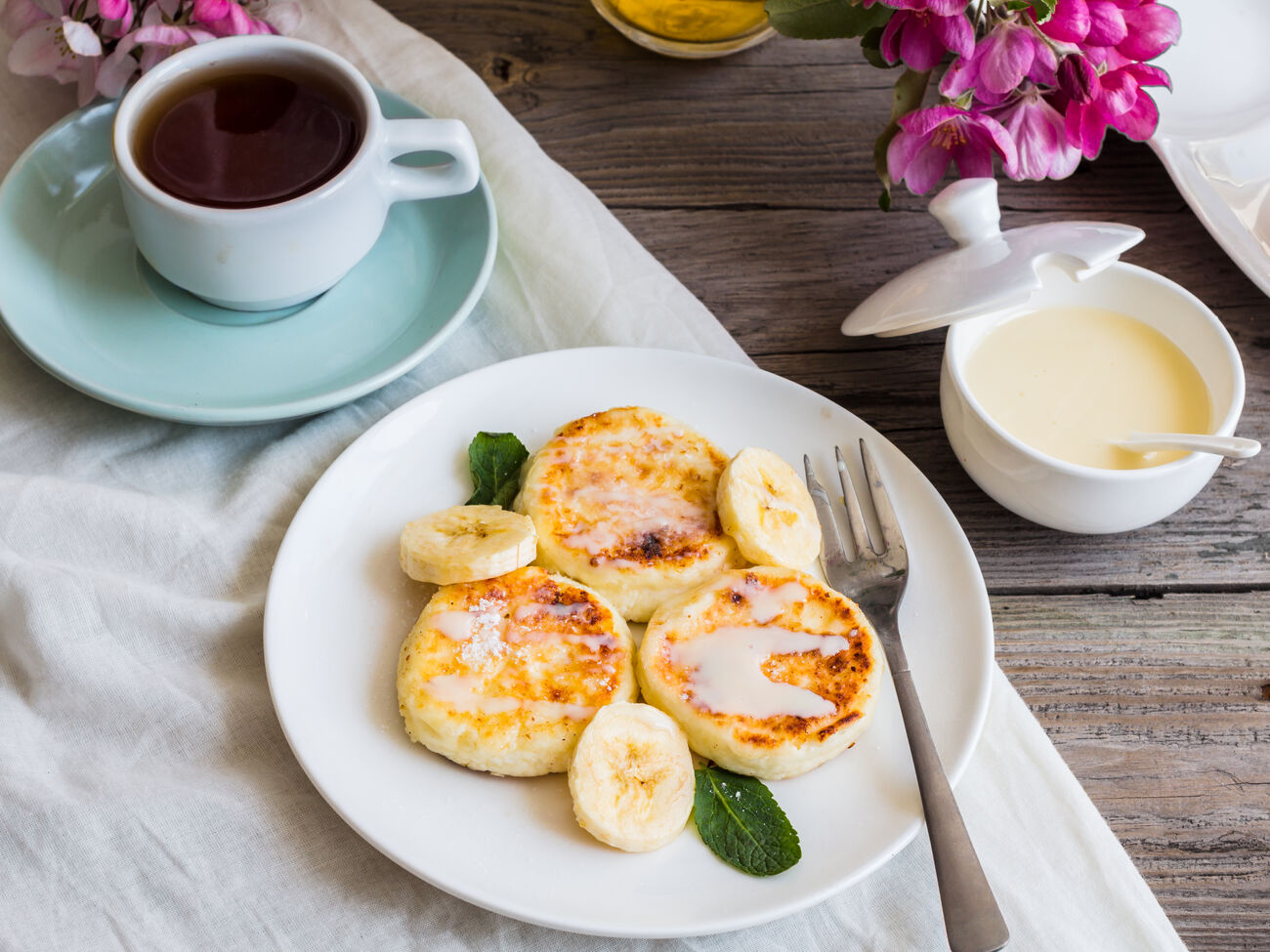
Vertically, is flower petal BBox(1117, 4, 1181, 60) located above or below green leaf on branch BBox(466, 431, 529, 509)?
above

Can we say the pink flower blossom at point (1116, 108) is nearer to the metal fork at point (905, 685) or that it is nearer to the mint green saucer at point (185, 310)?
the metal fork at point (905, 685)

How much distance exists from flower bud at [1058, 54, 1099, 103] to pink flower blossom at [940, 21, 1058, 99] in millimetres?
28

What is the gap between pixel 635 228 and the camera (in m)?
2.01

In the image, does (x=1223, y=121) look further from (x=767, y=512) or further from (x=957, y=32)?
(x=767, y=512)

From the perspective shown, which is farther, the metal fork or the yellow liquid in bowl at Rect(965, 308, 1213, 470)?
the yellow liquid in bowl at Rect(965, 308, 1213, 470)

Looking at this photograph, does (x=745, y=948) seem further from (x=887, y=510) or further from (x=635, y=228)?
(x=635, y=228)

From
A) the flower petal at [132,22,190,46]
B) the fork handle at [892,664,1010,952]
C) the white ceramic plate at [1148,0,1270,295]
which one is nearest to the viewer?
the fork handle at [892,664,1010,952]

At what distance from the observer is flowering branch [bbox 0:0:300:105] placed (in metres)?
1.80

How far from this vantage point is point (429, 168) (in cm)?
179

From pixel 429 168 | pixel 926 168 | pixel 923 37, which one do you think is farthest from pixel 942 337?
pixel 429 168

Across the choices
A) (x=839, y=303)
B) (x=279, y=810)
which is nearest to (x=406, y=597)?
(x=279, y=810)

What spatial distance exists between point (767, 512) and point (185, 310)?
0.94 metres

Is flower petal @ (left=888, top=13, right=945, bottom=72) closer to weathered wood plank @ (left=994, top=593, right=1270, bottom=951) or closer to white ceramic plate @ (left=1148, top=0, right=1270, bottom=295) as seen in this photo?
white ceramic plate @ (left=1148, top=0, right=1270, bottom=295)

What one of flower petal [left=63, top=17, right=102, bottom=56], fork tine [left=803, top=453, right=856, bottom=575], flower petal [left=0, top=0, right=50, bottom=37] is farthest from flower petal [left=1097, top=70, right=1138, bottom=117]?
flower petal [left=0, top=0, right=50, bottom=37]
